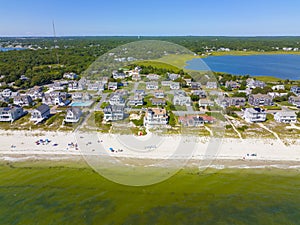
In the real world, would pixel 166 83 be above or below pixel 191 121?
above

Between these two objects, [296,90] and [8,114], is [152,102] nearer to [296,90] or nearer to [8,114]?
[8,114]

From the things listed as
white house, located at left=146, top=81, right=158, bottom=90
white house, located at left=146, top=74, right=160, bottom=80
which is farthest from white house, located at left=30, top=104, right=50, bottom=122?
white house, located at left=146, top=74, right=160, bottom=80

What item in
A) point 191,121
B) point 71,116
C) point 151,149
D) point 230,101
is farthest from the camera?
point 230,101

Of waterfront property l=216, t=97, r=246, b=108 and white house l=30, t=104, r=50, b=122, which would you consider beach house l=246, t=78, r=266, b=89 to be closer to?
waterfront property l=216, t=97, r=246, b=108

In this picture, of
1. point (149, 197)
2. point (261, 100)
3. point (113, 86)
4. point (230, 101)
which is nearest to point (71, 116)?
point (113, 86)

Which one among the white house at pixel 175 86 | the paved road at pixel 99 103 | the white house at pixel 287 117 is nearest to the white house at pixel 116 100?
the paved road at pixel 99 103

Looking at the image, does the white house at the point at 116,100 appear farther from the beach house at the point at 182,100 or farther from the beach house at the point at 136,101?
the beach house at the point at 182,100
